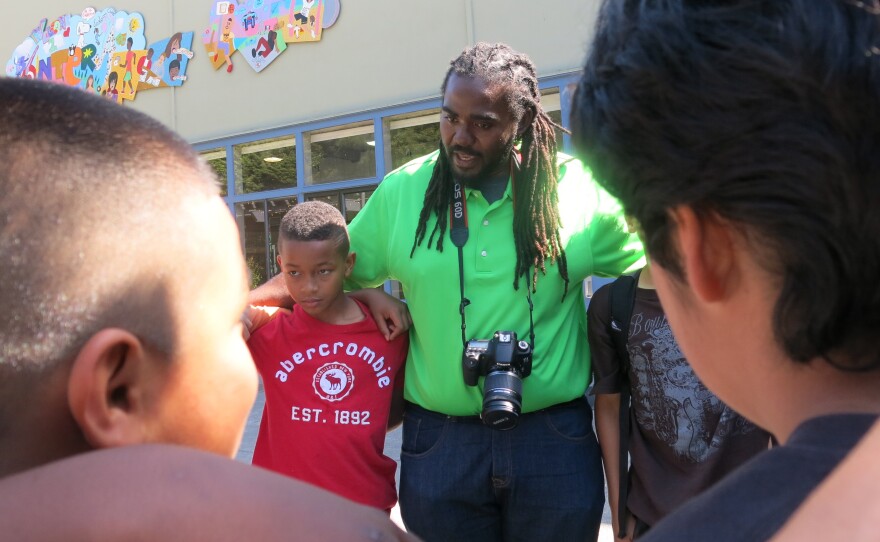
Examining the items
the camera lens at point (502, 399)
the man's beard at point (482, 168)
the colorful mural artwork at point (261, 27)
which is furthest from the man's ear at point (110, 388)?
the colorful mural artwork at point (261, 27)

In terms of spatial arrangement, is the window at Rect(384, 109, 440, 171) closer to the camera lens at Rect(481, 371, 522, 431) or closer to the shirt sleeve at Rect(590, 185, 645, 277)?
the shirt sleeve at Rect(590, 185, 645, 277)

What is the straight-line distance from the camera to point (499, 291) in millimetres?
2170

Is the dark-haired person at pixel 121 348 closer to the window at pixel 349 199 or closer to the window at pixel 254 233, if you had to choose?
the window at pixel 349 199

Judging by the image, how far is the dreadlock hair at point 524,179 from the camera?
217cm

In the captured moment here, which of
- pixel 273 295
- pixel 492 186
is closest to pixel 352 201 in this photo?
pixel 273 295

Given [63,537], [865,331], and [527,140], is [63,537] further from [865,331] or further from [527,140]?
[527,140]

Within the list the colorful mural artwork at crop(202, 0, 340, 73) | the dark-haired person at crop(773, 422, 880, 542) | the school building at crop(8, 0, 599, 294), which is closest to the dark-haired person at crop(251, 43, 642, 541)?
the dark-haired person at crop(773, 422, 880, 542)

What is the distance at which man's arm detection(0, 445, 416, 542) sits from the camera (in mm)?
600

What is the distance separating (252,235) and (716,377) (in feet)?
25.0

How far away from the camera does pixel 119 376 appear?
75 cm

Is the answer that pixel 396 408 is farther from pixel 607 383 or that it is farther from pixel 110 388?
pixel 110 388

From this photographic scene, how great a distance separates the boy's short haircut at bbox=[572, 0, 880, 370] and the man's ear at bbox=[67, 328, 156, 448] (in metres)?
0.55

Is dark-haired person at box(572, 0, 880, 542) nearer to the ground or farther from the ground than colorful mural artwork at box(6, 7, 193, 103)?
nearer to the ground

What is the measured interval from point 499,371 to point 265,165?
638 centimetres
